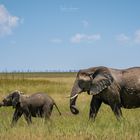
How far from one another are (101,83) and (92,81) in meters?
0.32

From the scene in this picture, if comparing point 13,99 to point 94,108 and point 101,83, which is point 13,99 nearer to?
point 94,108

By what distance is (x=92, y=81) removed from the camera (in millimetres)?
13312

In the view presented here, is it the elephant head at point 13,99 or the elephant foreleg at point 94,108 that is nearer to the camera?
the elephant foreleg at point 94,108

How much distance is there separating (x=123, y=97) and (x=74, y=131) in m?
3.93

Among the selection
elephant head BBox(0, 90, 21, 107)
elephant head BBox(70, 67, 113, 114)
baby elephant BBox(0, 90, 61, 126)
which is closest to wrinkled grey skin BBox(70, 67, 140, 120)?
elephant head BBox(70, 67, 113, 114)

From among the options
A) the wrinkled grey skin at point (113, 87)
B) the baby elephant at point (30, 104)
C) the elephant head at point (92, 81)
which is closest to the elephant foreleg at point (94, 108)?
the wrinkled grey skin at point (113, 87)

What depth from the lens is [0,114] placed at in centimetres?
1706

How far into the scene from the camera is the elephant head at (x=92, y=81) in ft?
43.0

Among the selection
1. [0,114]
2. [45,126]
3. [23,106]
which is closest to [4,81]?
[0,114]

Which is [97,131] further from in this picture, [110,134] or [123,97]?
[123,97]

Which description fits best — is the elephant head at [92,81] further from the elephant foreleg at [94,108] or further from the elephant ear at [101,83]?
the elephant foreleg at [94,108]

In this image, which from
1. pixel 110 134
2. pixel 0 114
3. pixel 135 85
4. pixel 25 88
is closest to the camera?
pixel 110 134

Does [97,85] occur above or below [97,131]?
above

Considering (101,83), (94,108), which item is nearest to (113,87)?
(101,83)
